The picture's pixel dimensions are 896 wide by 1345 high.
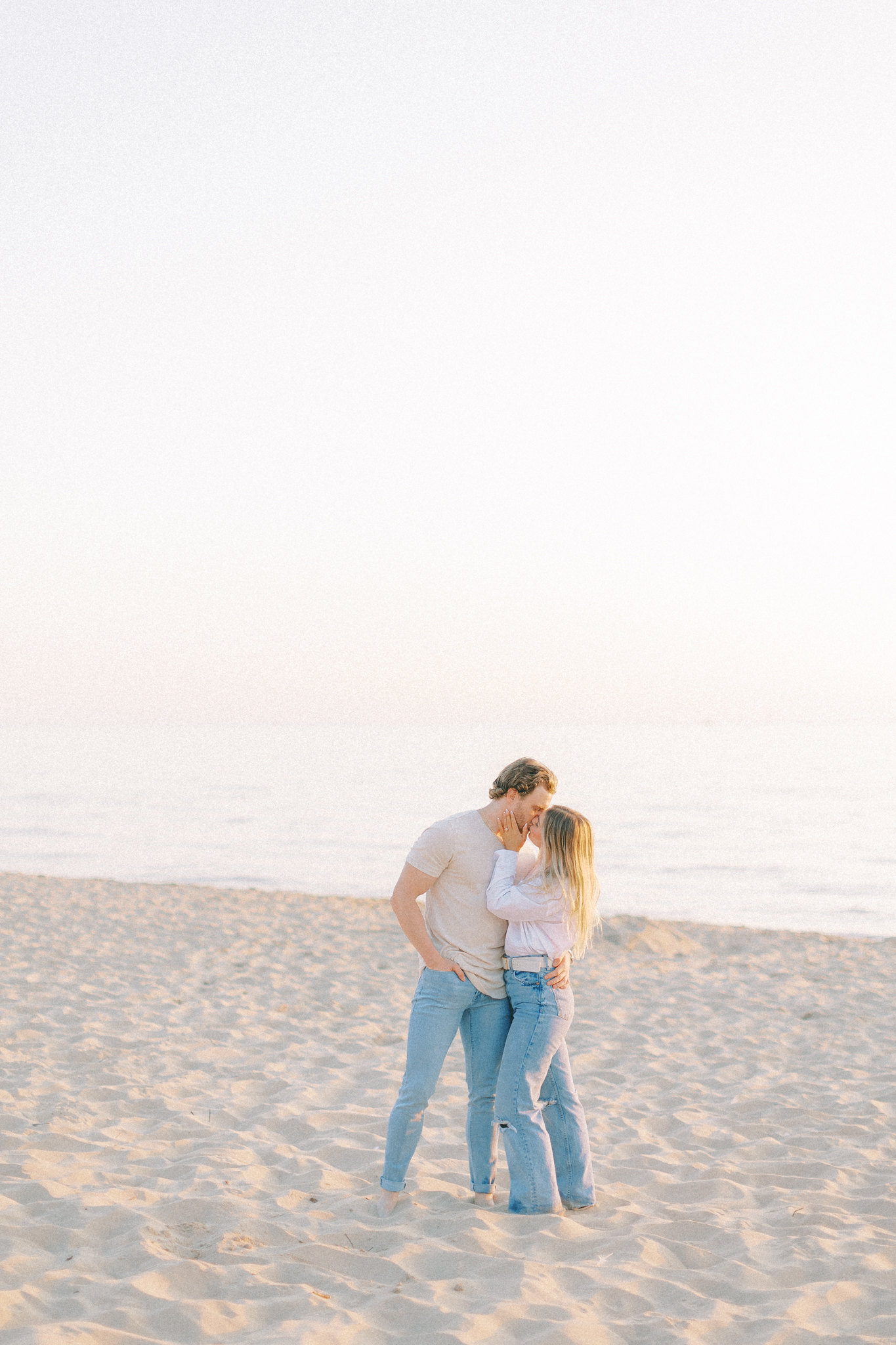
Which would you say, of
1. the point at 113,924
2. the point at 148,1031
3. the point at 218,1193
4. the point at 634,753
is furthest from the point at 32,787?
the point at 634,753

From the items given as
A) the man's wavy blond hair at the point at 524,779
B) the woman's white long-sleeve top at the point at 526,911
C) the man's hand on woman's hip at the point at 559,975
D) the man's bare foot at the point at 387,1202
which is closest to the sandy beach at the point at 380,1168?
the man's bare foot at the point at 387,1202

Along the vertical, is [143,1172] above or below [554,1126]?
below

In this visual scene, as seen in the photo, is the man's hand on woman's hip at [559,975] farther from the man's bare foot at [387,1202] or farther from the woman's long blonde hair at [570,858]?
the man's bare foot at [387,1202]

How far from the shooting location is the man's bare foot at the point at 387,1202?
4.23 metres

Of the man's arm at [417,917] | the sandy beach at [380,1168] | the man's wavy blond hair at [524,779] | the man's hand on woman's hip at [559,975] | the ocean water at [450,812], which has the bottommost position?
the ocean water at [450,812]

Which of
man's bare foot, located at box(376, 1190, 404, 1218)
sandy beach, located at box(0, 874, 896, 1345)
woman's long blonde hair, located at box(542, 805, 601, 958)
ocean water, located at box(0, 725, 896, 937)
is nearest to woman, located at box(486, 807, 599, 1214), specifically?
woman's long blonde hair, located at box(542, 805, 601, 958)

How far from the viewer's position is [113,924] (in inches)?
453

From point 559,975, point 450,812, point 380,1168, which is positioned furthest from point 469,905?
point 450,812

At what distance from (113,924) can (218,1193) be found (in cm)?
758

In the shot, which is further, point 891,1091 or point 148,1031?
point 148,1031

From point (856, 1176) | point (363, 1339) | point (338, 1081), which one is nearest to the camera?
point (363, 1339)

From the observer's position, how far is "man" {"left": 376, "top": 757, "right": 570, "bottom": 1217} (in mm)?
4098

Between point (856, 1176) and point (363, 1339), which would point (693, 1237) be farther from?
point (363, 1339)

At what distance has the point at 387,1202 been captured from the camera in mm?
4250
